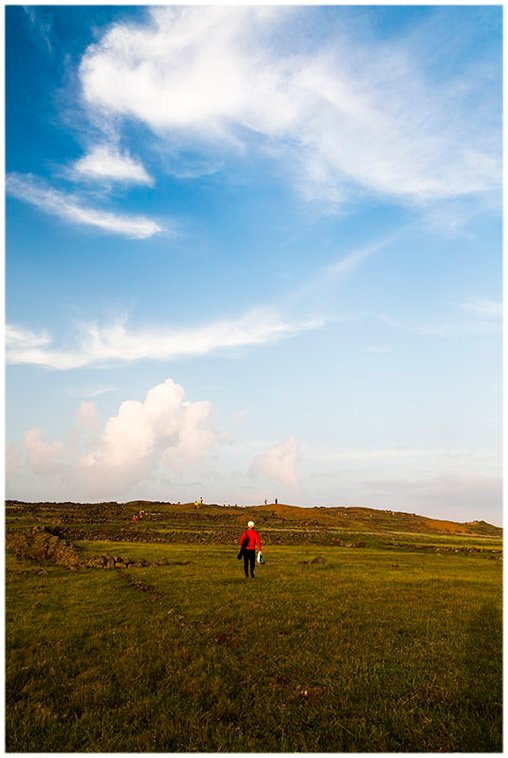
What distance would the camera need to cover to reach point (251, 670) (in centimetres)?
1236

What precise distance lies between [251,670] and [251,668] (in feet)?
0.50

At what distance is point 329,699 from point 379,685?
61.0 inches

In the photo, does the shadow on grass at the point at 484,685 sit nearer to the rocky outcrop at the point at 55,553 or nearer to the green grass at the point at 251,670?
the green grass at the point at 251,670

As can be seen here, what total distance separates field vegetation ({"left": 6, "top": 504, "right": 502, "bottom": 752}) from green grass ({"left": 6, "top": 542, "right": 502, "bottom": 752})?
0.15 ft

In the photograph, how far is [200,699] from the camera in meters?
10.6

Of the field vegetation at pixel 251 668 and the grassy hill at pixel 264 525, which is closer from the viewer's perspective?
the field vegetation at pixel 251 668

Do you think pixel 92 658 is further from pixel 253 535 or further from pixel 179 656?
pixel 253 535

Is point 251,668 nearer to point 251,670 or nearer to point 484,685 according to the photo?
point 251,670

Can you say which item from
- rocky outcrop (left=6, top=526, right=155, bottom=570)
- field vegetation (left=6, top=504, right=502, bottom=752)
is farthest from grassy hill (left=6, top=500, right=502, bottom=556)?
field vegetation (left=6, top=504, right=502, bottom=752)

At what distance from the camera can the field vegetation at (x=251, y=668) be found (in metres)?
9.00

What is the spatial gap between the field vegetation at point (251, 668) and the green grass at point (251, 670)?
45 millimetres

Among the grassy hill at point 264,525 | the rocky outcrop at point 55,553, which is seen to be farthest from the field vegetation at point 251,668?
the grassy hill at point 264,525

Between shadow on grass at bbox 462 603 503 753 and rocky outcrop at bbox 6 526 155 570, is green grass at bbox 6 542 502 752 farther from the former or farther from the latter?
rocky outcrop at bbox 6 526 155 570

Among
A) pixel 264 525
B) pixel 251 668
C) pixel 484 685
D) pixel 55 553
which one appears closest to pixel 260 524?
pixel 264 525
